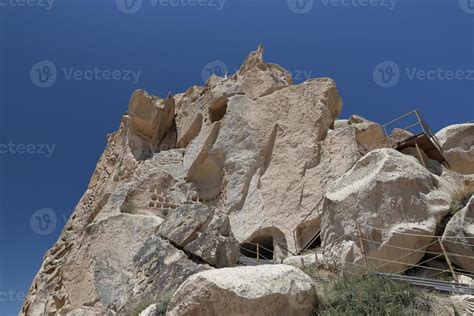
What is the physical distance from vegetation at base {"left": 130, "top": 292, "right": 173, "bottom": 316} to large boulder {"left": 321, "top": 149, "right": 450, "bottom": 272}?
11.7 feet

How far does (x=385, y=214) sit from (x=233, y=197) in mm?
7316

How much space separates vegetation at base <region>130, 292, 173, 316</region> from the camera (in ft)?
25.9

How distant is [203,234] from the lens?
10.8 meters

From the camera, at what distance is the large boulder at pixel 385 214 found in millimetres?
9469

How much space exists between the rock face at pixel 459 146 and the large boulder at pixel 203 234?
15123 mm

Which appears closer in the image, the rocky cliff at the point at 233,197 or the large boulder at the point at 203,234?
the rocky cliff at the point at 233,197

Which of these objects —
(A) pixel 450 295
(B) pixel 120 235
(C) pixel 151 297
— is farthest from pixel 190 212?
(A) pixel 450 295

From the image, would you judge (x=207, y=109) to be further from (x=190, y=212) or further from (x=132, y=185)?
(x=190, y=212)

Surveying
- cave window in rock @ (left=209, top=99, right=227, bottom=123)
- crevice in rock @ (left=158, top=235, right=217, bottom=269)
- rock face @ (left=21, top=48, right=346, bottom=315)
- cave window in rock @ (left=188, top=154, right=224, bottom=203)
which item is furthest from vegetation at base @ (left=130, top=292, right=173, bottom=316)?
cave window in rock @ (left=209, top=99, right=227, bottom=123)

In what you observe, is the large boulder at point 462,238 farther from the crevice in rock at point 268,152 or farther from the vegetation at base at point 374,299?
the crevice in rock at point 268,152

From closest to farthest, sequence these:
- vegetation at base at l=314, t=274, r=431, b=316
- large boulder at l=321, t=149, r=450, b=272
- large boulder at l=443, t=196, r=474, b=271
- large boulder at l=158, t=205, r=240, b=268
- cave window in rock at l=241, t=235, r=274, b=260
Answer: vegetation at base at l=314, t=274, r=431, b=316 → large boulder at l=443, t=196, r=474, b=271 → large boulder at l=321, t=149, r=450, b=272 → large boulder at l=158, t=205, r=240, b=268 → cave window in rock at l=241, t=235, r=274, b=260
